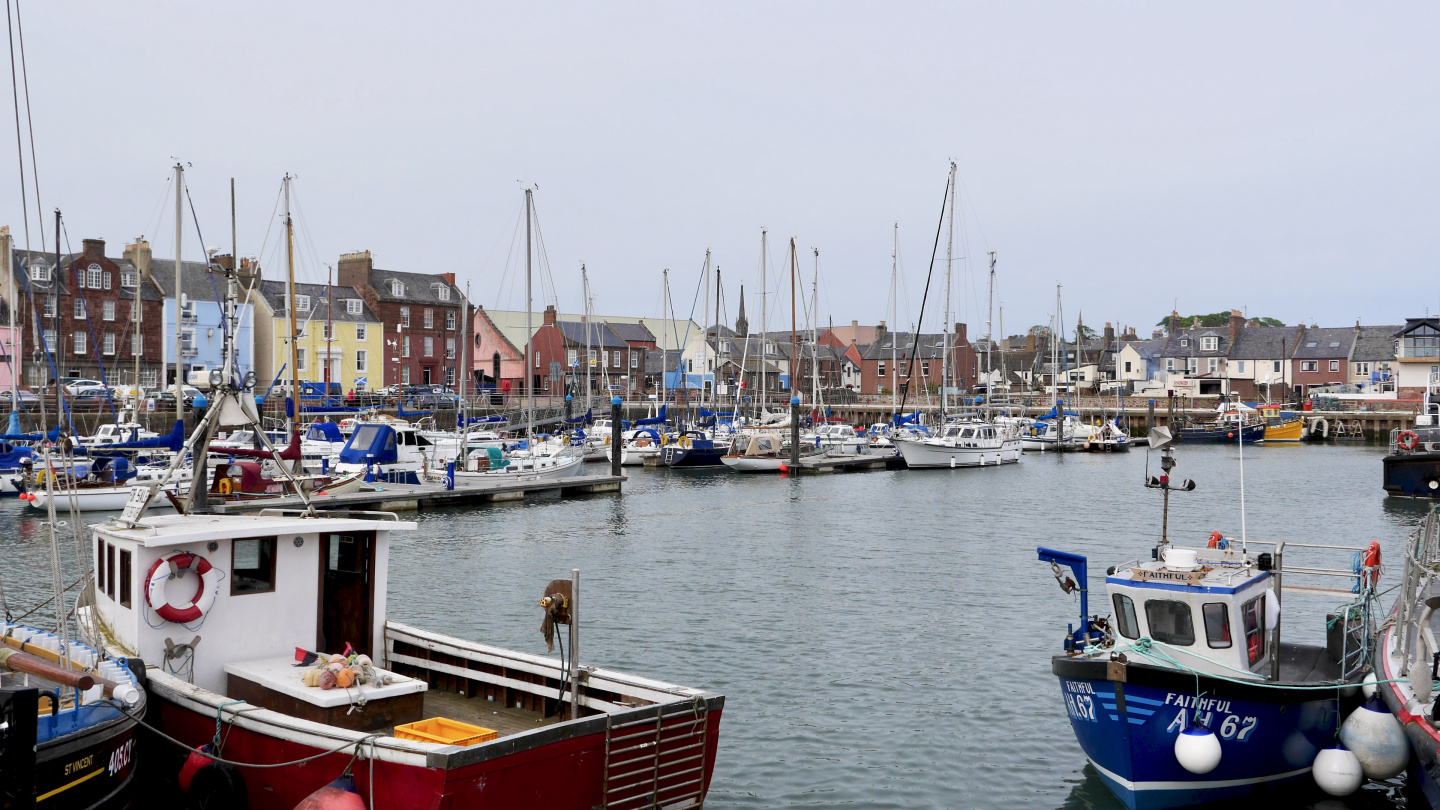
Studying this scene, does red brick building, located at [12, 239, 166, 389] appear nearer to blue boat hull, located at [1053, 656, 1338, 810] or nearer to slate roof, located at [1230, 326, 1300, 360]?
blue boat hull, located at [1053, 656, 1338, 810]

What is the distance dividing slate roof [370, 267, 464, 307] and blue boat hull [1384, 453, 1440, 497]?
7192 cm

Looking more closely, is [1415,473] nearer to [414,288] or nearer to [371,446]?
[371,446]

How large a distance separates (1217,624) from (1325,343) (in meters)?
123

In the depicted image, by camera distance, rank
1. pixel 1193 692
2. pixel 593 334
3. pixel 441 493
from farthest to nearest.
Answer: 1. pixel 593 334
2. pixel 441 493
3. pixel 1193 692

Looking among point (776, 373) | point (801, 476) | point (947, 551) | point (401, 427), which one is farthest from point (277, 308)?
point (947, 551)

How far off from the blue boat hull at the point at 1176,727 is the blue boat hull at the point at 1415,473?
43.9 meters

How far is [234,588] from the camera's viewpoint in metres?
12.7

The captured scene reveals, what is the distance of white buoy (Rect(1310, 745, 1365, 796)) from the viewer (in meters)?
13.3

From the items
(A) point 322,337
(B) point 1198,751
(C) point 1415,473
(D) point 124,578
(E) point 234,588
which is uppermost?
(A) point 322,337

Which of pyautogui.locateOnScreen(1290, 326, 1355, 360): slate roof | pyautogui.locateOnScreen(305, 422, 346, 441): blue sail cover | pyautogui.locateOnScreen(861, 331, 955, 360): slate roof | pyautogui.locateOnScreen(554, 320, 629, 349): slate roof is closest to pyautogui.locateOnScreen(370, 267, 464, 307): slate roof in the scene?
pyautogui.locateOnScreen(554, 320, 629, 349): slate roof

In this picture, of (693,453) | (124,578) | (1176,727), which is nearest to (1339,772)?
(1176,727)

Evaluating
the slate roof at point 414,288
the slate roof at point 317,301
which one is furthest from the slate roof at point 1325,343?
the slate roof at point 317,301

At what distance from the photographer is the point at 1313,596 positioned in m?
26.3

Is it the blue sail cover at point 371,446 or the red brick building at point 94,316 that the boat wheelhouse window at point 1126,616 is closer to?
the blue sail cover at point 371,446
